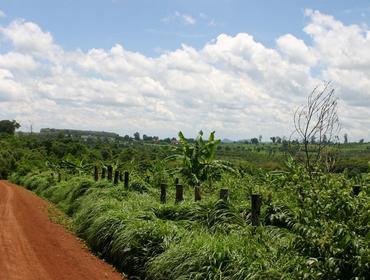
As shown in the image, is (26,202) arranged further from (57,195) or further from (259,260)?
(259,260)

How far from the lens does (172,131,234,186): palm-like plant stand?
19.8m

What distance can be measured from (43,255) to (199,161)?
33.6 feet

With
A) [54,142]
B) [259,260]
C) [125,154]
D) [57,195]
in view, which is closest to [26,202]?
[57,195]

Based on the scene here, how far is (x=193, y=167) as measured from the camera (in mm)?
20016

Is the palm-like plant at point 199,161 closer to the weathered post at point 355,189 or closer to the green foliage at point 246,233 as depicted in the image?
the green foliage at point 246,233

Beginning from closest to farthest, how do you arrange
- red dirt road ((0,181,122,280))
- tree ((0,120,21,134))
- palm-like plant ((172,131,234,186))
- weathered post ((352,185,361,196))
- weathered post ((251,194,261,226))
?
1. weathered post ((352,185,361,196))
2. red dirt road ((0,181,122,280))
3. weathered post ((251,194,261,226))
4. palm-like plant ((172,131,234,186))
5. tree ((0,120,21,134))

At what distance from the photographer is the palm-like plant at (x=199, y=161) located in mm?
19844

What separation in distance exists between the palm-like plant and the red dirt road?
6.59 metres

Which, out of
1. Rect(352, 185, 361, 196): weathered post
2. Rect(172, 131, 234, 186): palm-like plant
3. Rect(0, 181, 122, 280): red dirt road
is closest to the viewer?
Rect(352, 185, 361, 196): weathered post

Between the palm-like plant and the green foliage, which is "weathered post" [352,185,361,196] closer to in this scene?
the green foliage

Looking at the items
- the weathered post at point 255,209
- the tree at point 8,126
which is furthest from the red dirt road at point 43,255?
the tree at point 8,126

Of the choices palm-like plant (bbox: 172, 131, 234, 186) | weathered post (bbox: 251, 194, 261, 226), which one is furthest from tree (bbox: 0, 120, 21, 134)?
weathered post (bbox: 251, 194, 261, 226)

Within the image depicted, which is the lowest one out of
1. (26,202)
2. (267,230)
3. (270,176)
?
(26,202)

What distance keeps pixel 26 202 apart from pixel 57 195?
1.69 metres
